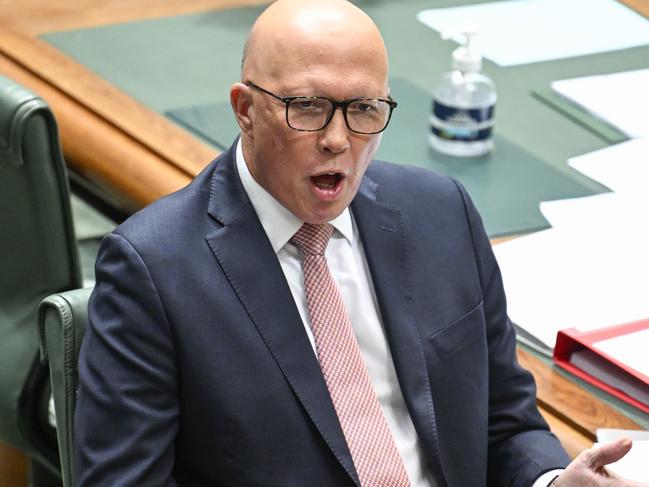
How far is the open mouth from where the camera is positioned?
68.2 inches

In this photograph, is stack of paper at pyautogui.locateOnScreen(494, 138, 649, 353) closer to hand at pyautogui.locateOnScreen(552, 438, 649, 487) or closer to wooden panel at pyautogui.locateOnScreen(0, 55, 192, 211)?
hand at pyautogui.locateOnScreen(552, 438, 649, 487)

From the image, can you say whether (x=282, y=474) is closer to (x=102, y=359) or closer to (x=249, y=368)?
(x=249, y=368)

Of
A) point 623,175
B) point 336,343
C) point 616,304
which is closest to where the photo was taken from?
point 336,343

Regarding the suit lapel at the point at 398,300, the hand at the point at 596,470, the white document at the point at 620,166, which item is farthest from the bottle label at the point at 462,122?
the hand at the point at 596,470

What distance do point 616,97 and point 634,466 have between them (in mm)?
1182

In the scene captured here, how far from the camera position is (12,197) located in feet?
7.41

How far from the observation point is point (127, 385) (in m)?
1.67

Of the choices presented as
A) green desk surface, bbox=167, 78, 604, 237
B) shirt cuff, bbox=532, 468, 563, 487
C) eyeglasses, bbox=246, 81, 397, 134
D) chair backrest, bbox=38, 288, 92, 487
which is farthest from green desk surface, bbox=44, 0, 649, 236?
chair backrest, bbox=38, 288, 92, 487

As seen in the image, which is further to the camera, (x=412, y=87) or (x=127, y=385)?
(x=412, y=87)

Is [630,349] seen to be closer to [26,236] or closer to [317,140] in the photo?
[317,140]

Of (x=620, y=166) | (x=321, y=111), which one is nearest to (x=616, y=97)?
(x=620, y=166)

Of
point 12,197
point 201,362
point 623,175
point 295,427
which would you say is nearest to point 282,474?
point 295,427

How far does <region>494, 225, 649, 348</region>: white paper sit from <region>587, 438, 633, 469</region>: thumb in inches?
15.1

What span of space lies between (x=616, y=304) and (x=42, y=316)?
82cm
